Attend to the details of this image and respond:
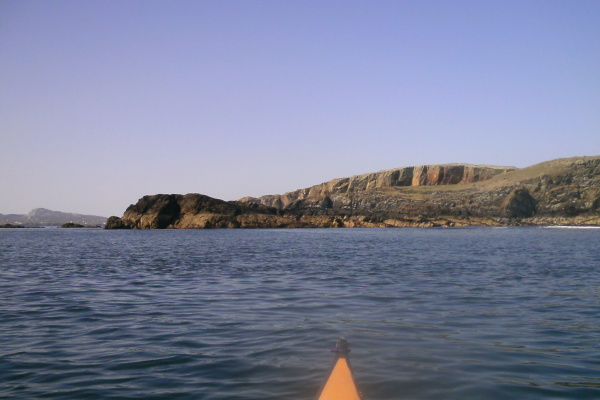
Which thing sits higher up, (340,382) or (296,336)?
(340,382)

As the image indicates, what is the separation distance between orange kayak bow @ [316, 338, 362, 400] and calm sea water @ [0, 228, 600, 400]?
1693 mm

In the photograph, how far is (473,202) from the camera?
120 metres

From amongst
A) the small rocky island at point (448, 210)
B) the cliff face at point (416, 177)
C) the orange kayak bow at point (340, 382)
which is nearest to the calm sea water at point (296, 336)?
the orange kayak bow at point (340, 382)

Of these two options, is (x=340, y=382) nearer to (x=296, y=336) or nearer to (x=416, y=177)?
(x=296, y=336)

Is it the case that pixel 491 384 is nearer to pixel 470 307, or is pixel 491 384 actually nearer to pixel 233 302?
pixel 470 307

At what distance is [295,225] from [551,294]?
3712 inches

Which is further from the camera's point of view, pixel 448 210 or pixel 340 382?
pixel 448 210

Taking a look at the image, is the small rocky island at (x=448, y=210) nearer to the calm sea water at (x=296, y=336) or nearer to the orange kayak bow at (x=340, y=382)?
the calm sea water at (x=296, y=336)

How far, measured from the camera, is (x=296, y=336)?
31.9ft

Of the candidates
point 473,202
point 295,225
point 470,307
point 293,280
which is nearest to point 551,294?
point 470,307

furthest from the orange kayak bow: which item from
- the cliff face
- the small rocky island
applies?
the cliff face

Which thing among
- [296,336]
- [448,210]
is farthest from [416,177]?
[296,336]

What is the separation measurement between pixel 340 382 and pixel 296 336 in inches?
197

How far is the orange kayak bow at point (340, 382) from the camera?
185 inches
